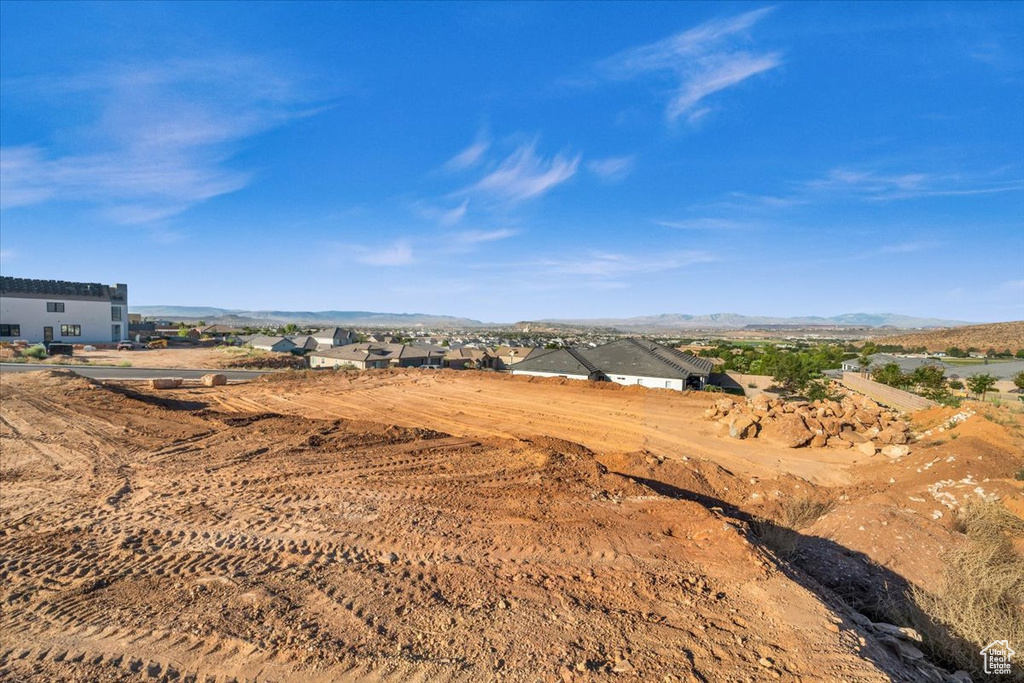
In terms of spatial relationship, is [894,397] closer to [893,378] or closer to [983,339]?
[893,378]

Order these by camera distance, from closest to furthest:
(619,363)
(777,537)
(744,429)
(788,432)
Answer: (777,537)
(788,432)
(744,429)
(619,363)

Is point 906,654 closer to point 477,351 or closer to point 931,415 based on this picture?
point 931,415

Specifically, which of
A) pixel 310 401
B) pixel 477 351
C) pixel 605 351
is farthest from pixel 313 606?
pixel 477 351

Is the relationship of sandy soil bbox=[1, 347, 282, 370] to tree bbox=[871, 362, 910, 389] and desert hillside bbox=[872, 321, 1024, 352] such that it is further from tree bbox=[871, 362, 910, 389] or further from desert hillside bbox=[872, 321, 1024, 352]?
desert hillside bbox=[872, 321, 1024, 352]

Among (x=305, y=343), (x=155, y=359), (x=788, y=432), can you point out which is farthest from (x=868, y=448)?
(x=305, y=343)

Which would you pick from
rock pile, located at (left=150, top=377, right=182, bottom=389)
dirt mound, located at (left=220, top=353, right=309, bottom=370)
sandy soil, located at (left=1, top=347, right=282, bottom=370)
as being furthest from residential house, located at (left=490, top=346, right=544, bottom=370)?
rock pile, located at (left=150, top=377, right=182, bottom=389)

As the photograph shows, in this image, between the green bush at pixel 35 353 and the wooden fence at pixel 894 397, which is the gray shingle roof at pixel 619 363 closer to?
the wooden fence at pixel 894 397
